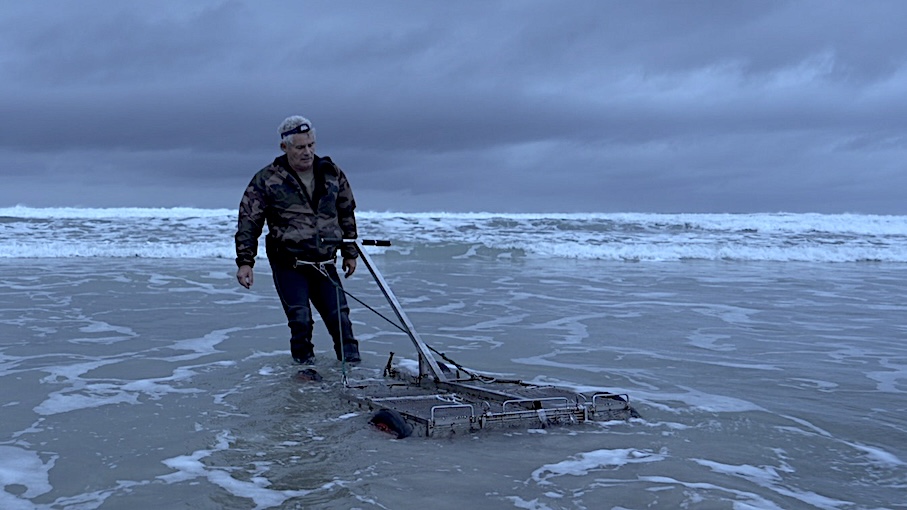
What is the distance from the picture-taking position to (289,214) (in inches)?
238

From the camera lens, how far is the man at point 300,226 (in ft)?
19.6

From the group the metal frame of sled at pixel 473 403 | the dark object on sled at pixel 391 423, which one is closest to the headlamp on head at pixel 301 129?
the metal frame of sled at pixel 473 403

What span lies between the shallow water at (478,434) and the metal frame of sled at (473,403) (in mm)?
84

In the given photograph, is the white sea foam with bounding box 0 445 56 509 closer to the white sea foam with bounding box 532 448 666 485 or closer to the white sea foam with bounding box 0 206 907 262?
the white sea foam with bounding box 532 448 666 485

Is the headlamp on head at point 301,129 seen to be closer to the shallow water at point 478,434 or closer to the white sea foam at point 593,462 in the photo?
the shallow water at point 478,434

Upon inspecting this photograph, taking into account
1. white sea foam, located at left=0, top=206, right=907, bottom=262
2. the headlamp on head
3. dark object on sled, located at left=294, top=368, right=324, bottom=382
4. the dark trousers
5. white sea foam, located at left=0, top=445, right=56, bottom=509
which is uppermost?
the headlamp on head

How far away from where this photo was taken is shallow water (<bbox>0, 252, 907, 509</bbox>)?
3574mm

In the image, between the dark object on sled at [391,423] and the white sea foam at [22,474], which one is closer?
the white sea foam at [22,474]

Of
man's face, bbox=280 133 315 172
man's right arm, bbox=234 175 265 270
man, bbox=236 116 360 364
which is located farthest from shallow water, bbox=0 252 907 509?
man's face, bbox=280 133 315 172

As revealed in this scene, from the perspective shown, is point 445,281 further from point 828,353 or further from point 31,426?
point 31,426

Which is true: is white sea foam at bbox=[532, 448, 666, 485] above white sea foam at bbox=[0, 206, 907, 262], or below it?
below

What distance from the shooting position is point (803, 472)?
12.7 ft

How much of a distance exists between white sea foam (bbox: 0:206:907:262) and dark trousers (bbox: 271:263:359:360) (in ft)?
49.4

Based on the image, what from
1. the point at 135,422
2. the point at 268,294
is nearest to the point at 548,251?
the point at 268,294
